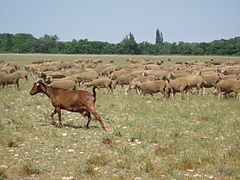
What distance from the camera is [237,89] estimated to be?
19.1 meters

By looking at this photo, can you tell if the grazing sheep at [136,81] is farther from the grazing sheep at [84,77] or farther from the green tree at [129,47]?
the green tree at [129,47]

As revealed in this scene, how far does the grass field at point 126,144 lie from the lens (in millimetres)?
7871

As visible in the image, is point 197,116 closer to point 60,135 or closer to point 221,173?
point 60,135

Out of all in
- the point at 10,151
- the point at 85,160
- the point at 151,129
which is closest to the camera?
the point at 85,160

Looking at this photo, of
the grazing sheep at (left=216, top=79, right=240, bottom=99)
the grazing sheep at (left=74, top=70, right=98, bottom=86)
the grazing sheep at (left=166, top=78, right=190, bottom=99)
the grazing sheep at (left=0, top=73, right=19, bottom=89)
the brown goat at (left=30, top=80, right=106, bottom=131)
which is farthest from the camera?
the grazing sheep at (left=74, top=70, right=98, bottom=86)

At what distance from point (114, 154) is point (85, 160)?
0.84m

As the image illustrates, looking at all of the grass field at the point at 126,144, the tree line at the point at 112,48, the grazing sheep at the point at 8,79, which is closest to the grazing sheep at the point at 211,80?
the grass field at the point at 126,144

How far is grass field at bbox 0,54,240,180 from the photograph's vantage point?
7.87m

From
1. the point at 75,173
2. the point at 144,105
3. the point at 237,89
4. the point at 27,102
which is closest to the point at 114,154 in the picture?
the point at 75,173

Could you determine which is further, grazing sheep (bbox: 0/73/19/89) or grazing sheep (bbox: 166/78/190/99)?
grazing sheep (bbox: 0/73/19/89)

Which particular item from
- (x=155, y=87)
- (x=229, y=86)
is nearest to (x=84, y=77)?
(x=155, y=87)

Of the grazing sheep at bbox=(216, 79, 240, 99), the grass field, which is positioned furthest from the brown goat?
the grazing sheep at bbox=(216, 79, 240, 99)

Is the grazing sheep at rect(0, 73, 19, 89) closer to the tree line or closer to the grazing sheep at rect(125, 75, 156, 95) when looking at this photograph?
the grazing sheep at rect(125, 75, 156, 95)

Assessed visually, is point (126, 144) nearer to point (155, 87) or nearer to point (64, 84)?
point (155, 87)
